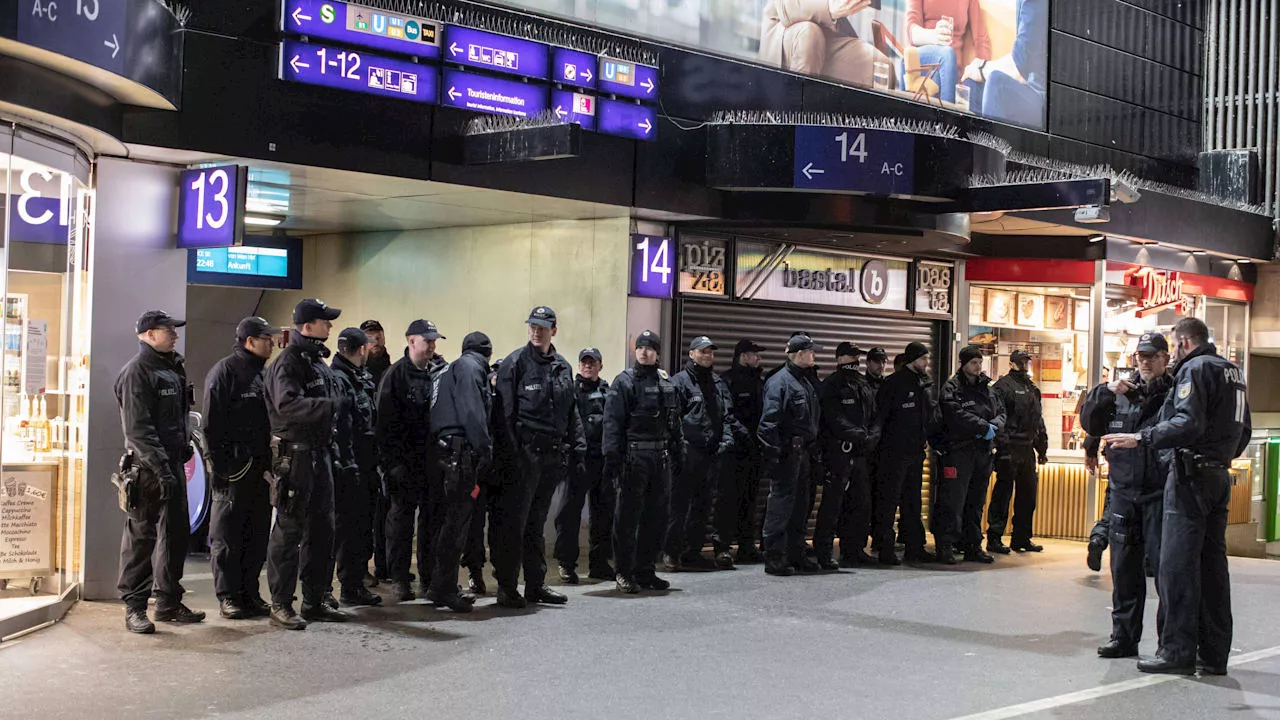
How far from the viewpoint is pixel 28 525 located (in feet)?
28.8

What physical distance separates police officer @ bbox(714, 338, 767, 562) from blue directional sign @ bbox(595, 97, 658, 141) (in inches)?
84.3

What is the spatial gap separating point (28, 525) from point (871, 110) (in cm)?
940

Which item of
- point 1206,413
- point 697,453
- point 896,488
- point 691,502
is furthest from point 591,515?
point 1206,413

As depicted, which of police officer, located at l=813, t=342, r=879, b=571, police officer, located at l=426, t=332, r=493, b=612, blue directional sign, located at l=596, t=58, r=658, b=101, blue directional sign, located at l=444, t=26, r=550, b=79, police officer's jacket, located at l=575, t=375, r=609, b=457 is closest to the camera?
police officer, located at l=426, t=332, r=493, b=612

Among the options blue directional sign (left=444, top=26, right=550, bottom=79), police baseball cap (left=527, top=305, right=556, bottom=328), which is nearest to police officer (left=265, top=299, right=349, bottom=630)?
police baseball cap (left=527, top=305, right=556, bottom=328)

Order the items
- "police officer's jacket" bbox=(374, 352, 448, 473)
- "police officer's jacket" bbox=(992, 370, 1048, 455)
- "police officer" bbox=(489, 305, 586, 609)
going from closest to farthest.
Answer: "police officer" bbox=(489, 305, 586, 609)
"police officer's jacket" bbox=(374, 352, 448, 473)
"police officer's jacket" bbox=(992, 370, 1048, 455)

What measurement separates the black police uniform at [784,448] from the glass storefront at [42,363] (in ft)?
18.0

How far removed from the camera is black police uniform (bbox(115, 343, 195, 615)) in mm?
8266

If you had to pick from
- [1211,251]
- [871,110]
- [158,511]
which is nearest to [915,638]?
[158,511]

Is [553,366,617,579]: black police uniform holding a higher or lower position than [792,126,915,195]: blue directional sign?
lower

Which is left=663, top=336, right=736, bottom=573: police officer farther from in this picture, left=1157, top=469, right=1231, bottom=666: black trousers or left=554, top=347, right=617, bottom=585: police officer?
left=1157, top=469, right=1231, bottom=666: black trousers

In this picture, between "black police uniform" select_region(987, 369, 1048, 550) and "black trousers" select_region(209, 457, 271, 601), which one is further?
"black police uniform" select_region(987, 369, 1048, 550)

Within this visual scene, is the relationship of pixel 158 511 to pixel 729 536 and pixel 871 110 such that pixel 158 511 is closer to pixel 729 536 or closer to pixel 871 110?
pixel 729 536

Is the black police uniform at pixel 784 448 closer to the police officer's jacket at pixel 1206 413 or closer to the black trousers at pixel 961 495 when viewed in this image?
the black trousers at pixel 961 495
